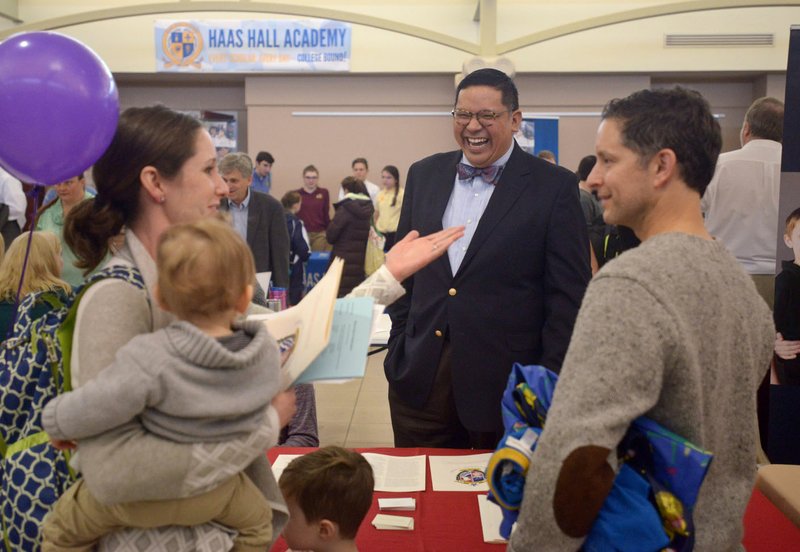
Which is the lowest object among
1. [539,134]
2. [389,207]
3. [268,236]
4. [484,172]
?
[389,207]

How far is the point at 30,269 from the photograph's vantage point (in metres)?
3.15

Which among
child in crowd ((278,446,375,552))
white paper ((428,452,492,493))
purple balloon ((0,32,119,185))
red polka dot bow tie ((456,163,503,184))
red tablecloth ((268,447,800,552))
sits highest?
purple balloon ((0,32,119,185))

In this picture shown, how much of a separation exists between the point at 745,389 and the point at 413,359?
1.41 meters

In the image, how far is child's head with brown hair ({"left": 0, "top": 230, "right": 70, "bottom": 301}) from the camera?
10.3ft

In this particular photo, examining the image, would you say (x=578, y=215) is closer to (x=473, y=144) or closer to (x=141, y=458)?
(x=473, y=144)

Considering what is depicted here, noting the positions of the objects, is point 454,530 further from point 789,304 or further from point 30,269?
point 789,304

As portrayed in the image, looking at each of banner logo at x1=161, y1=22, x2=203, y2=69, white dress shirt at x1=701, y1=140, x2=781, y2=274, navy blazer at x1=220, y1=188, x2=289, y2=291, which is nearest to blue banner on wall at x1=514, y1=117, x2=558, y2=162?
banner logo at x1=161, y1=22, x2=203, y2=69

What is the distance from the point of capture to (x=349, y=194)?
9219 mm

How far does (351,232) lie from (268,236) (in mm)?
3473

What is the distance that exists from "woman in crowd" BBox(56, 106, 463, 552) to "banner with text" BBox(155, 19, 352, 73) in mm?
11245

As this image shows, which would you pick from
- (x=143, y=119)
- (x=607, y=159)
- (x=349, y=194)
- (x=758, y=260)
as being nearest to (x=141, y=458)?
(x=143, y=119)

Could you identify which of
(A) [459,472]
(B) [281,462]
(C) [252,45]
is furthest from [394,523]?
(C) [252,45]

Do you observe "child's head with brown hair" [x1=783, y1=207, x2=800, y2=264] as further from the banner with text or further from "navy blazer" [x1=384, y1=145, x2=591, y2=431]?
the banner with text

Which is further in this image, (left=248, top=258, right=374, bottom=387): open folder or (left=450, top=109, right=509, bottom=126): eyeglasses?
(left=450, top=109, right=509, bottom=126): eyeglasses
